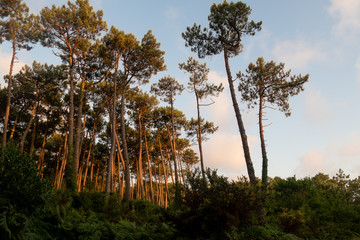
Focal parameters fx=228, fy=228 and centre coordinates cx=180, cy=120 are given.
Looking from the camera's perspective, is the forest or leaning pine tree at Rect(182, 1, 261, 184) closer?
the forest

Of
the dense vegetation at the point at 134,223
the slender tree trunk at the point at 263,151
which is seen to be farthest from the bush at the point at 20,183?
the slender tree trunk at the point at 263,151

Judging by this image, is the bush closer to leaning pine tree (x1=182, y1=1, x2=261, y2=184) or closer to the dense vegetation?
the dense vegetation

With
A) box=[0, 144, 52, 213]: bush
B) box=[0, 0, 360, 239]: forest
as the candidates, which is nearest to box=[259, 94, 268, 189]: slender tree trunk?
box=[0, 0, 360, 239]: forest

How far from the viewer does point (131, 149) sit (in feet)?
89.0

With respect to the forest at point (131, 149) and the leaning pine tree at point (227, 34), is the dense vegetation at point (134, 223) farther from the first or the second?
the leaning pine tree at point (227, 34)

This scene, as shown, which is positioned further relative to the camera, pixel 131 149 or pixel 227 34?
pixel 131 149

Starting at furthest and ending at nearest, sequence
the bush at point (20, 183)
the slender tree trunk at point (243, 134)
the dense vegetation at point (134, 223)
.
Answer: the slender tree trunk at point (243, 134) < the bush at point (20, 183) < the dense vegetation at point (134, 223)

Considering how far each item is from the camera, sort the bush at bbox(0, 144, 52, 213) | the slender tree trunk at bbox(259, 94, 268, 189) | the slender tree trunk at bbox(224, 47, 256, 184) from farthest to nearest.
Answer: the slender tree trunk at bbox(259, 94, 268, 189), the slender tree trunk at bbox(224, 47, 256, 184), the bush at bbox(0, 144, 52, 213)

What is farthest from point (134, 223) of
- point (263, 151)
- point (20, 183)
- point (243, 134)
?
point (263, 151)

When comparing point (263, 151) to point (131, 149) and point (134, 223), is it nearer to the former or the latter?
point (134, 223)

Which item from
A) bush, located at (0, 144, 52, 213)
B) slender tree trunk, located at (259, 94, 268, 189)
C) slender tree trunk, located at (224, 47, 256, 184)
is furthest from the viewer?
slender tree trunk, located at (259, 94, 268, 189)

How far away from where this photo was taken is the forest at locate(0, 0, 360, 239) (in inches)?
197

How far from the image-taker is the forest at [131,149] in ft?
16.4

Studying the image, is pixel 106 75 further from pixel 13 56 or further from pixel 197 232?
pixel 197 232
